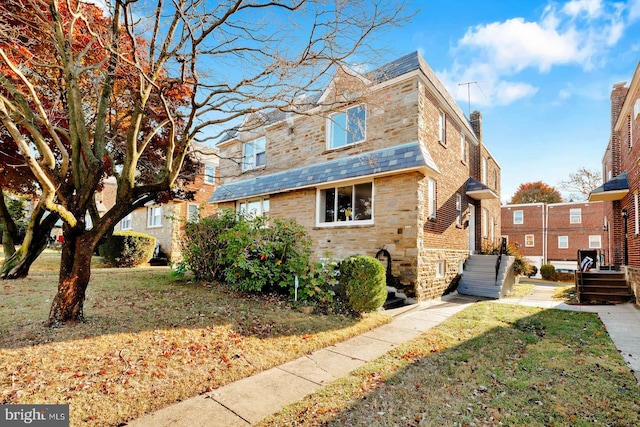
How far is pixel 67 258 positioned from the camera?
4730 mm

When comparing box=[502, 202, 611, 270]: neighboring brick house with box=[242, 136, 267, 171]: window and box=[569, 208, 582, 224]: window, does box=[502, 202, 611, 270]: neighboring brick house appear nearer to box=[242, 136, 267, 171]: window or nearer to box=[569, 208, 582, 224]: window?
box=[569, 208, 582, 224]: window

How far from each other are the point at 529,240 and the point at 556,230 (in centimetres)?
242

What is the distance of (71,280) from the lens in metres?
4.63

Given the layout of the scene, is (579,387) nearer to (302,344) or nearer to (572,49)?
(302,344)

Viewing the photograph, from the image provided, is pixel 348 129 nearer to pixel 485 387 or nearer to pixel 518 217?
pixel 485 387

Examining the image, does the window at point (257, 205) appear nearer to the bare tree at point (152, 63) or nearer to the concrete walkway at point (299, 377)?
the bare tree at point (152, 63)

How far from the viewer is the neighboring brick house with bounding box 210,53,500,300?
30.8 feet

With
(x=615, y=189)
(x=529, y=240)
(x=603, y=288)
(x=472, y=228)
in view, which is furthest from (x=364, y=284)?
(x=529, y=240)

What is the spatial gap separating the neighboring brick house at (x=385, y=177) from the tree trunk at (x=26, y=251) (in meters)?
5.38

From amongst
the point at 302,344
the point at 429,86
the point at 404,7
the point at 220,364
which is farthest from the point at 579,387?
the point at 429,86

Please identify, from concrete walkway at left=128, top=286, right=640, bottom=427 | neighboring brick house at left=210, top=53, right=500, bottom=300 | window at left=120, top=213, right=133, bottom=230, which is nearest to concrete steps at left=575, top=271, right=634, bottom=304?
concrete walkway at left=128, top=286, right=640, bottom=427

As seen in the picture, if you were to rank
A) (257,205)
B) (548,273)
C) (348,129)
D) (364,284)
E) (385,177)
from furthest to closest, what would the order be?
(548,273)
(257,205)
(348,129)
(385,177)
(364,284)

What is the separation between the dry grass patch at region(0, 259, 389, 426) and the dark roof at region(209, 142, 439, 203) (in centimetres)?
459

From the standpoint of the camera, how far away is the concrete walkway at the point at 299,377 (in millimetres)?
3033
